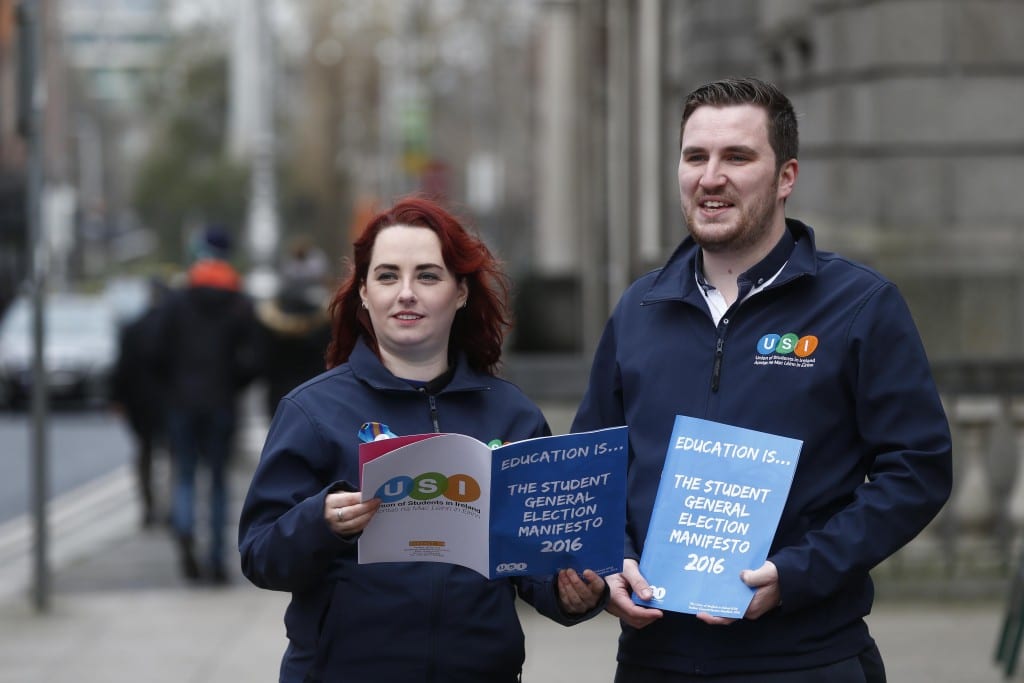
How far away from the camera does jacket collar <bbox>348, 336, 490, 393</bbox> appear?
377 centimetres

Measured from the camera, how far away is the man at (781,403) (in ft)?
11.6

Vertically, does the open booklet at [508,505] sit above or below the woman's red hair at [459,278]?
below

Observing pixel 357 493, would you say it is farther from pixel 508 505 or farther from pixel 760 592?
pixel 760 592

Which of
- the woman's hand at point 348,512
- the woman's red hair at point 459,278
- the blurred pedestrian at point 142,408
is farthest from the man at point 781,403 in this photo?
the blurred pedestrian at point 142,408

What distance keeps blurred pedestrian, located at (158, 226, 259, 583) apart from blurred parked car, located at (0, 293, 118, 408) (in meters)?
14.8

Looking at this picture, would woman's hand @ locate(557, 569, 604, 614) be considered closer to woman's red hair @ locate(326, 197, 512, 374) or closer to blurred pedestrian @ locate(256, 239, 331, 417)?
woman's red hair @ locate(326, 197, 512, 374)

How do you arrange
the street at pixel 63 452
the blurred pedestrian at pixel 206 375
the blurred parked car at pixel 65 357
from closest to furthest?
the blurred pedestrian at pixel 206 375 → the street at pixel 63 452 → the blurred parked car at pixel 65 357

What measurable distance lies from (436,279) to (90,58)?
123263 mm

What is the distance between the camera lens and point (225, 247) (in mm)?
11031

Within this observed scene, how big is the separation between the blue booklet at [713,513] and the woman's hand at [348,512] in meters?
0.58

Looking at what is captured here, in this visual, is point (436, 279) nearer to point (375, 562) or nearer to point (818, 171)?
point (375, 562)

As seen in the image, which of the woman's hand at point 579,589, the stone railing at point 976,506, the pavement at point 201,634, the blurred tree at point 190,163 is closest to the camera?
the woman's hand at point 579,589

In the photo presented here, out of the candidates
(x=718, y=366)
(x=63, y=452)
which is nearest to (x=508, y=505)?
(x=718, y=366)

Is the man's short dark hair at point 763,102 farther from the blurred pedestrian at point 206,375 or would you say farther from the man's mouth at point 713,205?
the blurred pedestrian at point 206,375
